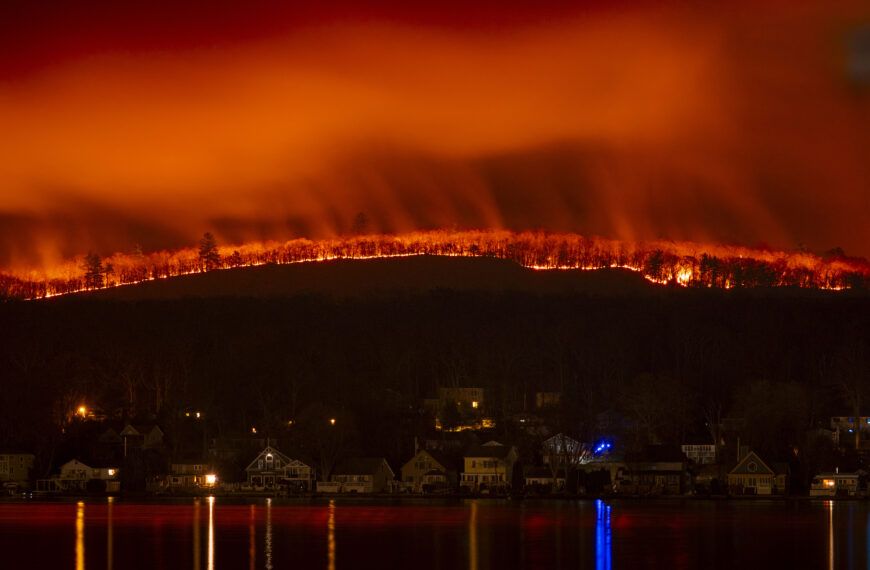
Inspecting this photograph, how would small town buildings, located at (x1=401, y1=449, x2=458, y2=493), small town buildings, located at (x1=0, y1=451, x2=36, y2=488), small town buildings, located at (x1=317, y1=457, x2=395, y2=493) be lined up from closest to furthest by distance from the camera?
small town buildings, located at (x1=317, y1=457, x2=395, y2=493) < small town buildings, located at (x1=401, y1=449, x2=458, y2=493) < small town buildings, located at (x1=0, y1=451, x2=36, y2=488)

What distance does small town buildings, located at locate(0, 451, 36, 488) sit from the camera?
12062 cm

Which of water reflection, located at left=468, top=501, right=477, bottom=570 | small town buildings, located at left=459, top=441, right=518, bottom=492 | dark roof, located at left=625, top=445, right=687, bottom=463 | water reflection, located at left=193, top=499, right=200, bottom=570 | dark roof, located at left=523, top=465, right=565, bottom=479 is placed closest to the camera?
water reflection, located at left=468, top=501, right=477, bottom=570

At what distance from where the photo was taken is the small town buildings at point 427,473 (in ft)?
376

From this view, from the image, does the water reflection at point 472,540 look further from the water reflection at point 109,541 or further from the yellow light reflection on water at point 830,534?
the water reflection at point 109,541

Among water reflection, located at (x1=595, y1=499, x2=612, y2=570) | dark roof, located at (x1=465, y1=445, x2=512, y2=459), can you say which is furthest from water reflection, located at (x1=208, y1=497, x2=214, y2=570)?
dark roof, located at (x1=465, y1=445, x2=512, y2=459)

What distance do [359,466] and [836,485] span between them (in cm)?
3782

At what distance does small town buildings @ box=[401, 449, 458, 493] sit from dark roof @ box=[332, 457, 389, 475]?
8.32 ft

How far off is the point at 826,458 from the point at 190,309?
3971 inches

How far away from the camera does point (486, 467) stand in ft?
375

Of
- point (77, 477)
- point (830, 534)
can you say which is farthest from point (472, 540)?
point (77, 477)

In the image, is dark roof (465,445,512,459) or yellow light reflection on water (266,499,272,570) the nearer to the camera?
yellow light reflection on water (266,499,272,570)

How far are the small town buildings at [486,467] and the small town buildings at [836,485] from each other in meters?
24.6

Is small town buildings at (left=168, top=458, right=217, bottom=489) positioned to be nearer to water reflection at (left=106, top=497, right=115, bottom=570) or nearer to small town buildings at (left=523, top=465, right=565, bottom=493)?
water reflection at (left=106, top=497, right=115, bottom=570)

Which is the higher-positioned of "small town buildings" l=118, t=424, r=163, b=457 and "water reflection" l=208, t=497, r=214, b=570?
"small town buildings" l=118, t=424, r=163, b=457
